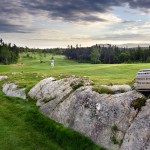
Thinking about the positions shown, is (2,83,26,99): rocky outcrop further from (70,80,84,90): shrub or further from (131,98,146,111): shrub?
(131,98,146,111): shrub

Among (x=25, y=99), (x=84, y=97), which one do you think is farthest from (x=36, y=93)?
(x=84, y=97)

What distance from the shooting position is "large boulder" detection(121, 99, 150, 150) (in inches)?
833

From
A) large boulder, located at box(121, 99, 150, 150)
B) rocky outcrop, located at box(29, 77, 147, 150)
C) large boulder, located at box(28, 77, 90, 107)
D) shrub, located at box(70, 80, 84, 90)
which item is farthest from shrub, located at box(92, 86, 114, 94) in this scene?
large boulder, located at box(121, 99, 150, 150)

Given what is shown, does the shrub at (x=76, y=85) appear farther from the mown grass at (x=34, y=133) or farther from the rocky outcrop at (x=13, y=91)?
the rocky outcrop at (x=13, y=91)

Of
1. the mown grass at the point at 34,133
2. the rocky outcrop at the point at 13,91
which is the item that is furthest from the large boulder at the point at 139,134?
the rocky outcrop at the point at 13,91

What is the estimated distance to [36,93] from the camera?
40906 mm

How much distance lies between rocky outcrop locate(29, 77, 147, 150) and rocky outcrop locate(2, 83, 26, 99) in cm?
934

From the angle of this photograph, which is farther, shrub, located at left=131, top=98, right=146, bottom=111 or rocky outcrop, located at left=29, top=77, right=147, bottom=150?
shrub, located at left=131, top=98, right=146, bottom=111

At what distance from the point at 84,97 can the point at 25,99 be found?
1470 centimetres

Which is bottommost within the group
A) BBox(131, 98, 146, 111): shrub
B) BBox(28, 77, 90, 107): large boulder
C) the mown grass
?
the mown grass

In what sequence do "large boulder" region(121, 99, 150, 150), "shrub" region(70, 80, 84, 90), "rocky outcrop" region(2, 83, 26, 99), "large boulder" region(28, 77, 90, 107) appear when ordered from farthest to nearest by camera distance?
"rocky outcrop" region(2, 83, 26, 99) < "large boulder" region(28, 77, 90, 107) < "shrub" region(70, 80, 84, 90) < "large boulder" region(121, 99, 150, 150)

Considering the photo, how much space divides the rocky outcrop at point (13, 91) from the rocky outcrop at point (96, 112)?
9340 millimetres

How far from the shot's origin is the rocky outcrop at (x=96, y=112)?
77.0 feet

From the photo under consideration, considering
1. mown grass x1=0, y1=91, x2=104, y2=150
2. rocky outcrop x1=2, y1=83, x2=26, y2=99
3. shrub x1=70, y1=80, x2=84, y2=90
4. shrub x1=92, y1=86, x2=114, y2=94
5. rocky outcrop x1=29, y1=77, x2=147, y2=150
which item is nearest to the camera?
rocky outcrop x1=29, y1=77, x2=147, y2=150
